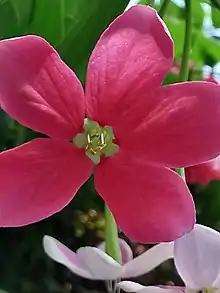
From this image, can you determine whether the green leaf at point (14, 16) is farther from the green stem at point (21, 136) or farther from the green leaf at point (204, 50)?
the green leaf at point (204, 50)

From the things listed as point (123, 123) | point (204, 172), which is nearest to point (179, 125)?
point (123, 123)

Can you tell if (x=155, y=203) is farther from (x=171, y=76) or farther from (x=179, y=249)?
(x=171, y=76)

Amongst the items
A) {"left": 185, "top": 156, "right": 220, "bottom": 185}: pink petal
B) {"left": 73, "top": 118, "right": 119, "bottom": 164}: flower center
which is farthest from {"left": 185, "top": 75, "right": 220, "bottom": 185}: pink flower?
{"left": 73, "top": 118, "right": 119, "bottom": 164}: flower center

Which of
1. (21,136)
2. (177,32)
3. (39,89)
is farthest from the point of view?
(177,32)

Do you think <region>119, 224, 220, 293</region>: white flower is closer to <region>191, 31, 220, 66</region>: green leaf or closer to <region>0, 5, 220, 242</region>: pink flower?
<region>0, 5, 220, 242</region>: pink flower

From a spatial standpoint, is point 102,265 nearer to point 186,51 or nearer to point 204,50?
point 186,51

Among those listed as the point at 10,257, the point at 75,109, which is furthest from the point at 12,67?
the point at 10,257
